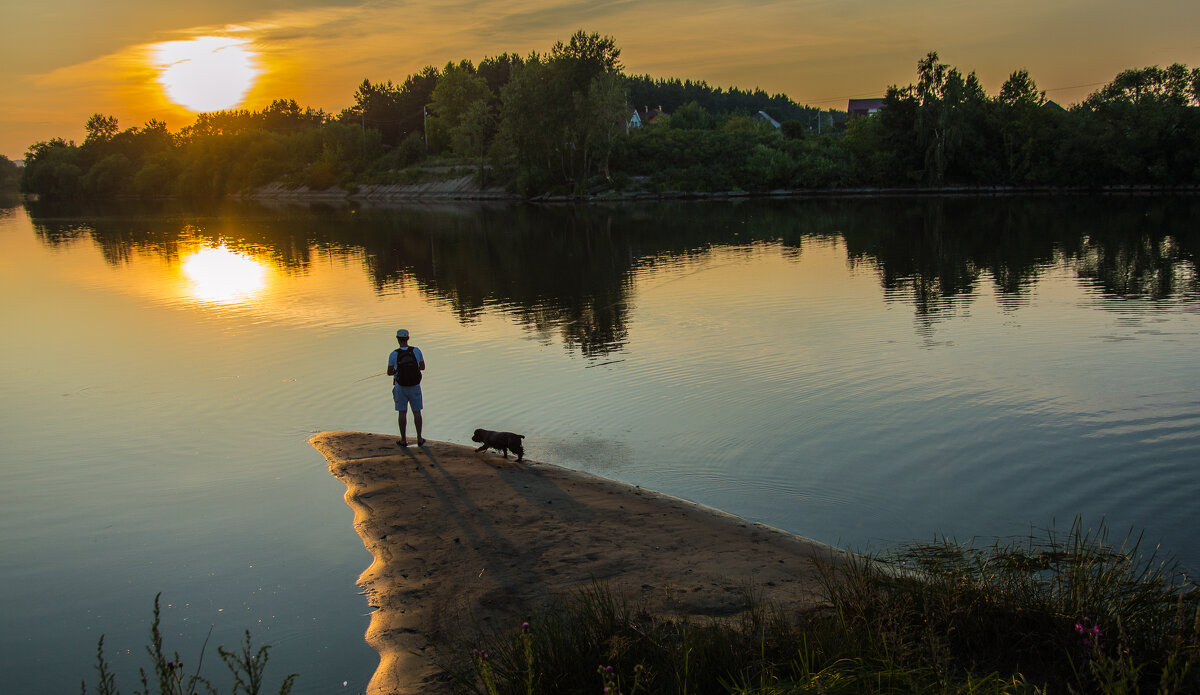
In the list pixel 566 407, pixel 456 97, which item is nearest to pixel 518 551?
pixel 566 407

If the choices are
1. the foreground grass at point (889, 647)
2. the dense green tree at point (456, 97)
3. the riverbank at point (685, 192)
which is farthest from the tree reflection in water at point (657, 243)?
the dense green tree at point (456, 97)

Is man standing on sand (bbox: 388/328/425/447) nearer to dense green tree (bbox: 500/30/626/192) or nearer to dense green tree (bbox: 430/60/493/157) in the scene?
dense green tree (bbox: 500/30/626/192)

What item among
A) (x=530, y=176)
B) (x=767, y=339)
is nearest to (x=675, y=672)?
(x=767, y=339)

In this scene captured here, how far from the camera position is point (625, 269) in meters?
35.1

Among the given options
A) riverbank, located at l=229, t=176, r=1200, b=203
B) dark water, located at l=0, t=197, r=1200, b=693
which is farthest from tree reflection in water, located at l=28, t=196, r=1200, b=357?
riverbank, located at l=229, t=176, r=1200, b=203

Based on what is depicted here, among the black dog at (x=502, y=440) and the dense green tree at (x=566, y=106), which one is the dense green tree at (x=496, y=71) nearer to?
the dense green tree at (x=566, y=106)

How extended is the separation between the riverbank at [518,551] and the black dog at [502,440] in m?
0.24

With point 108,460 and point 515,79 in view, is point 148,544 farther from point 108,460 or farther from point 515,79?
point 515,79

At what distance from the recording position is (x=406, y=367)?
484 inches

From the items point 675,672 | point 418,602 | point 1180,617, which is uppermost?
point 1180,617

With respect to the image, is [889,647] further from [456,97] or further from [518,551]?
[456,97]

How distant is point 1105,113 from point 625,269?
71932 millimetres

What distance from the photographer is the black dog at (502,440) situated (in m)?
11.7

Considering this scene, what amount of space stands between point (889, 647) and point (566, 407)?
391 inches
